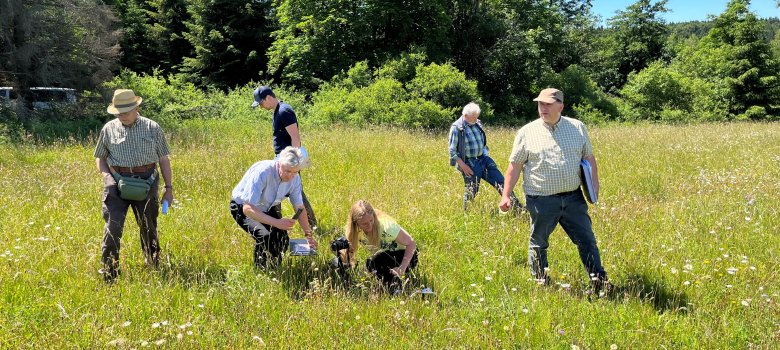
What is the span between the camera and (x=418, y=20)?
2367 cm

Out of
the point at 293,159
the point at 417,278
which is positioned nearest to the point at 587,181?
the point at 417,278

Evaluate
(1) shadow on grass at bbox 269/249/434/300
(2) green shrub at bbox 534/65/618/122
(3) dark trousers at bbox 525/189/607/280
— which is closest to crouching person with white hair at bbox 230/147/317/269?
(1) shadow on grass at bbox 269/249/434/300

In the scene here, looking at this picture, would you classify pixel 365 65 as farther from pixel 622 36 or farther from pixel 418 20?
pixel 622 36

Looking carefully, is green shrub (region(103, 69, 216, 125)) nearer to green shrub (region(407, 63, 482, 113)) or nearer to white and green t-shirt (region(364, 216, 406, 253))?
green shrub (region(407, 63, 482, 113))

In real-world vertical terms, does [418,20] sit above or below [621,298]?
above

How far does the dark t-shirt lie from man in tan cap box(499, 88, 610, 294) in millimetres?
2506

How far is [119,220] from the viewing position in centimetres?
421

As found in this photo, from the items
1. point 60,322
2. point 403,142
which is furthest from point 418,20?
point 60,322

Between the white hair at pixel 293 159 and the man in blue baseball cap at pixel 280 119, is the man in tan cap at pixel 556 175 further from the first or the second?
the man in blue baseball cap at pixel 280 119

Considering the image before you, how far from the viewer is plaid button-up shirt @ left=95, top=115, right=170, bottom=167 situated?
427 centimetres

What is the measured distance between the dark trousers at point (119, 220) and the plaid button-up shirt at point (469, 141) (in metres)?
3.48

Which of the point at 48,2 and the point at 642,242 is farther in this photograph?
the point at 48,2

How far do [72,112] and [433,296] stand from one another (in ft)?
57.7

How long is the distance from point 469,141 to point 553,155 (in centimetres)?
245
